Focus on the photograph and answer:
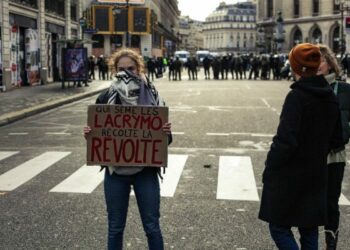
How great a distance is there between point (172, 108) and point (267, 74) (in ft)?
94.4

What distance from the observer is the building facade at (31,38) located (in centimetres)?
2688

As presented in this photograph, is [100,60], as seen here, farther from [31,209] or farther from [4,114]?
[31,209]

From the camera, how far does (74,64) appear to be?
29.4 meters

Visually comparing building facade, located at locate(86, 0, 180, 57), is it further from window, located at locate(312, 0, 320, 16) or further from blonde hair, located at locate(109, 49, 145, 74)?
blonde hair, located at locate(109, 49, 145, 74)

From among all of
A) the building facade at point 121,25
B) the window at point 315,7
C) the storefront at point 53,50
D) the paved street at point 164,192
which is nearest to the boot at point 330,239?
the paved street at point 164,192

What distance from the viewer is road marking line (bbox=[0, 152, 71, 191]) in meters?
8.34

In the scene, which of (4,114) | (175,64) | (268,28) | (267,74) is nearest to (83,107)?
(4,114)

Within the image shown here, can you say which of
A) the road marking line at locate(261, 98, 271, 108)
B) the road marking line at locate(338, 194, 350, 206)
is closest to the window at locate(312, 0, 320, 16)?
the road marking line at locate(261, 98, 271, 108)

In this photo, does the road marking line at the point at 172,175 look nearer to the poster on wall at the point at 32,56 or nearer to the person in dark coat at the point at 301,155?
Result: the person in dark coat at the point at 301,155

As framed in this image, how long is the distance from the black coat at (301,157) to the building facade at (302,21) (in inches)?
3748

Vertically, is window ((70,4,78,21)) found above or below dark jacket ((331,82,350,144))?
above

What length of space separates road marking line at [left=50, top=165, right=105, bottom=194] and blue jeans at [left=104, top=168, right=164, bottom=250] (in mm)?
3280

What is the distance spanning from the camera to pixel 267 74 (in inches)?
1880

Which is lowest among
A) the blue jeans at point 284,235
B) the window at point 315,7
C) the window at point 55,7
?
the blue jeans at point 284,235
